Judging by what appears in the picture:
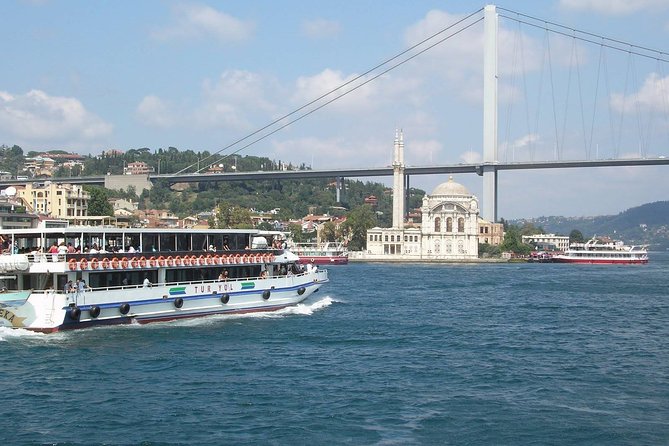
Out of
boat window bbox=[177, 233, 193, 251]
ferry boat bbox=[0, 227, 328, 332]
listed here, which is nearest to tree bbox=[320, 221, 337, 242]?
ferry boat bbox=[0, 227, 328, 332]

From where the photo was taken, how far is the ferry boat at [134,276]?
23641 millimetres

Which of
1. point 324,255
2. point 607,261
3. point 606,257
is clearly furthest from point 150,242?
point 606,257

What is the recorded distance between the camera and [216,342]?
23.2 meters

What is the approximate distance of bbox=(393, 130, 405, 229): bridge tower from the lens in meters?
115

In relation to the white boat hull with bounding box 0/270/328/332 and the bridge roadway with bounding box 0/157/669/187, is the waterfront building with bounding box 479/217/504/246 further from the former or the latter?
the white boat hull with bounding box 0/270/328/332

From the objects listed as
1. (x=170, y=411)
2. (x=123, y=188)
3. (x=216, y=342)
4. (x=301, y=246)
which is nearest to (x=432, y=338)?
A: (x=216, y=342)

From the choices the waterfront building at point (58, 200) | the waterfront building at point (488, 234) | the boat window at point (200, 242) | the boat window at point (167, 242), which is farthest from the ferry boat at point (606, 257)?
the boat window at point (167, 242)

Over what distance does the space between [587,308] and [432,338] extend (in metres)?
11.7

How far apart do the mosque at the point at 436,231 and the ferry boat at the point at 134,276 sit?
251 feet

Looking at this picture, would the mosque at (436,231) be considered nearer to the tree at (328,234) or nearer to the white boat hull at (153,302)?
the tree at (328,234)

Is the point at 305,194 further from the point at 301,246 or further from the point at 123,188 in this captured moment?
the point at 301,246

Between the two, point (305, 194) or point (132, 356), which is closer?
point (132, 356)

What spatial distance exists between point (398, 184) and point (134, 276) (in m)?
91.1

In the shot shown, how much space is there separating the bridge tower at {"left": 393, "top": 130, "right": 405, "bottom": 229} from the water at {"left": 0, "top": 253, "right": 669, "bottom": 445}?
278 ft
